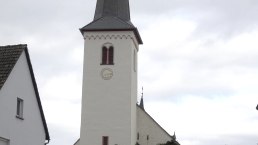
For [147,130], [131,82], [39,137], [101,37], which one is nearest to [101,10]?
[101,37]

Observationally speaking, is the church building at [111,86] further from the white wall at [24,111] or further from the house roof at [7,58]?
the house roof at [7,58]

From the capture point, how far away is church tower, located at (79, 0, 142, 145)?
45250mm

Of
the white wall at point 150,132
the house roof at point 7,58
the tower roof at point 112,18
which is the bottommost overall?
the house roof at point 7,58

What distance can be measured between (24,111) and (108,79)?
21608mm

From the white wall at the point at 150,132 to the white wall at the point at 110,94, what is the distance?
97 centimetres

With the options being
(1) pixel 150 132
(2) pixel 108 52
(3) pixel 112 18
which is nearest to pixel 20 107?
(2) pixel 108 52

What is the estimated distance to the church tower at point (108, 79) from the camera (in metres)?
45.2

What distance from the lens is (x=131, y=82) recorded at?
4622cm

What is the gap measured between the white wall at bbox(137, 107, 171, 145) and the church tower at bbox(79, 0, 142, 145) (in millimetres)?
964

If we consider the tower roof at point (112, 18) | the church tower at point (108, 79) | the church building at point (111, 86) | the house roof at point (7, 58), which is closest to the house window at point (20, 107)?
the house roof at point (7, 58)

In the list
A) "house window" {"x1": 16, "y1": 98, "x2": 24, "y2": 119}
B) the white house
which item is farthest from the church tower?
"house window" {"x1": 16, "y1": 98, "x2": 24, "y2": 119}

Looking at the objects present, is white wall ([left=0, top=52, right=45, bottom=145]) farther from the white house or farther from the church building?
the church building

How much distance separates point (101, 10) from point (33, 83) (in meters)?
22.6

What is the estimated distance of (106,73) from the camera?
46312 mm
